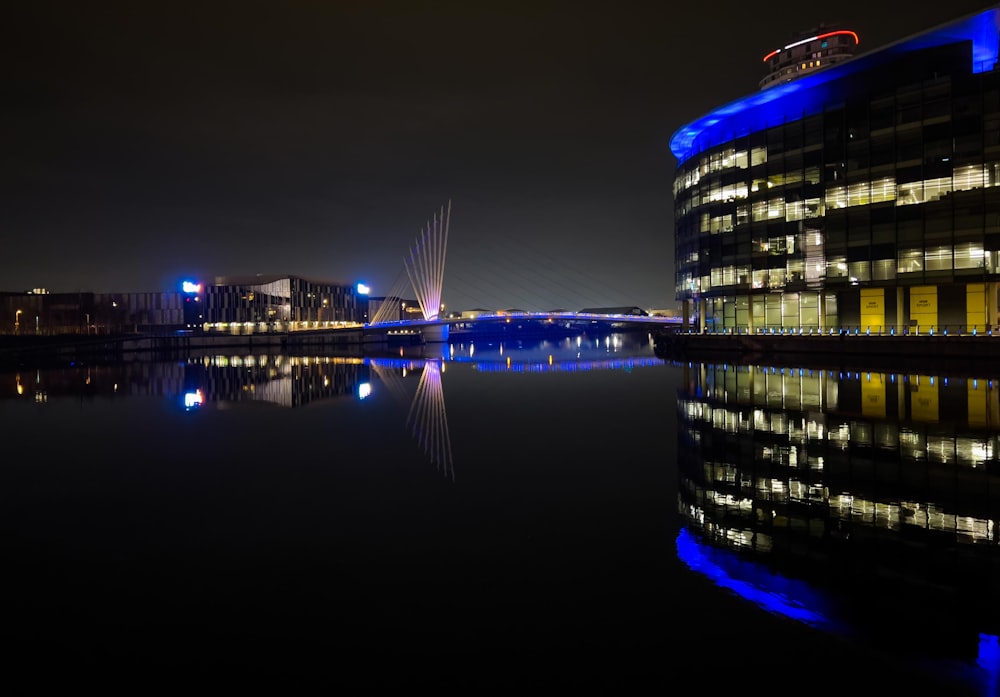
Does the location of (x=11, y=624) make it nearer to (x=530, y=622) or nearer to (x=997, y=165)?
(x=530, y=622)

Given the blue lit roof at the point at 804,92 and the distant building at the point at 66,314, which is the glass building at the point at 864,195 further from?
the distant building at the point at 66,314

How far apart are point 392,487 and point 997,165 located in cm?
5591

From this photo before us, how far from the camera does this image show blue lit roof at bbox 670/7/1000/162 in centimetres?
5244

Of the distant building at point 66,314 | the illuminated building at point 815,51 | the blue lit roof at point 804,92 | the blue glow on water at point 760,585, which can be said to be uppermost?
the illuminated building at point 815,51

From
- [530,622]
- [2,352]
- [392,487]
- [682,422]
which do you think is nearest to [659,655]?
[530,622]

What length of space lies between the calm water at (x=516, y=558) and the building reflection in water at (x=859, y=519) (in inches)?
1.8

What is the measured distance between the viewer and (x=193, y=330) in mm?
137250

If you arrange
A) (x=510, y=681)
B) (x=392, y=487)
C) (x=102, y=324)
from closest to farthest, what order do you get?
(x=510, y=681) < (x=392, y=487) < (x=102, y=324)

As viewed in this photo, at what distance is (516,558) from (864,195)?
59930 millimetres

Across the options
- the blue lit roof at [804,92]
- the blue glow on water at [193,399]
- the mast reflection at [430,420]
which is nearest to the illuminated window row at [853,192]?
the blue lit roof at [804,92]

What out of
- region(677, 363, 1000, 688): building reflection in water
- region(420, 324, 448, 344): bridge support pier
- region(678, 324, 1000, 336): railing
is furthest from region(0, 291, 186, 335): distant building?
region(677, 363, 1000, 688): building reflection in water

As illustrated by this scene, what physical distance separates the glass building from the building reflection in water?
39444 mm

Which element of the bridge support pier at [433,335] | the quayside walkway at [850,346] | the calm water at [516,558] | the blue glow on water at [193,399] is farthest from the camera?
the bridge support pier at [433,335]

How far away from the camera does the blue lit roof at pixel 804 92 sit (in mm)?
52438
